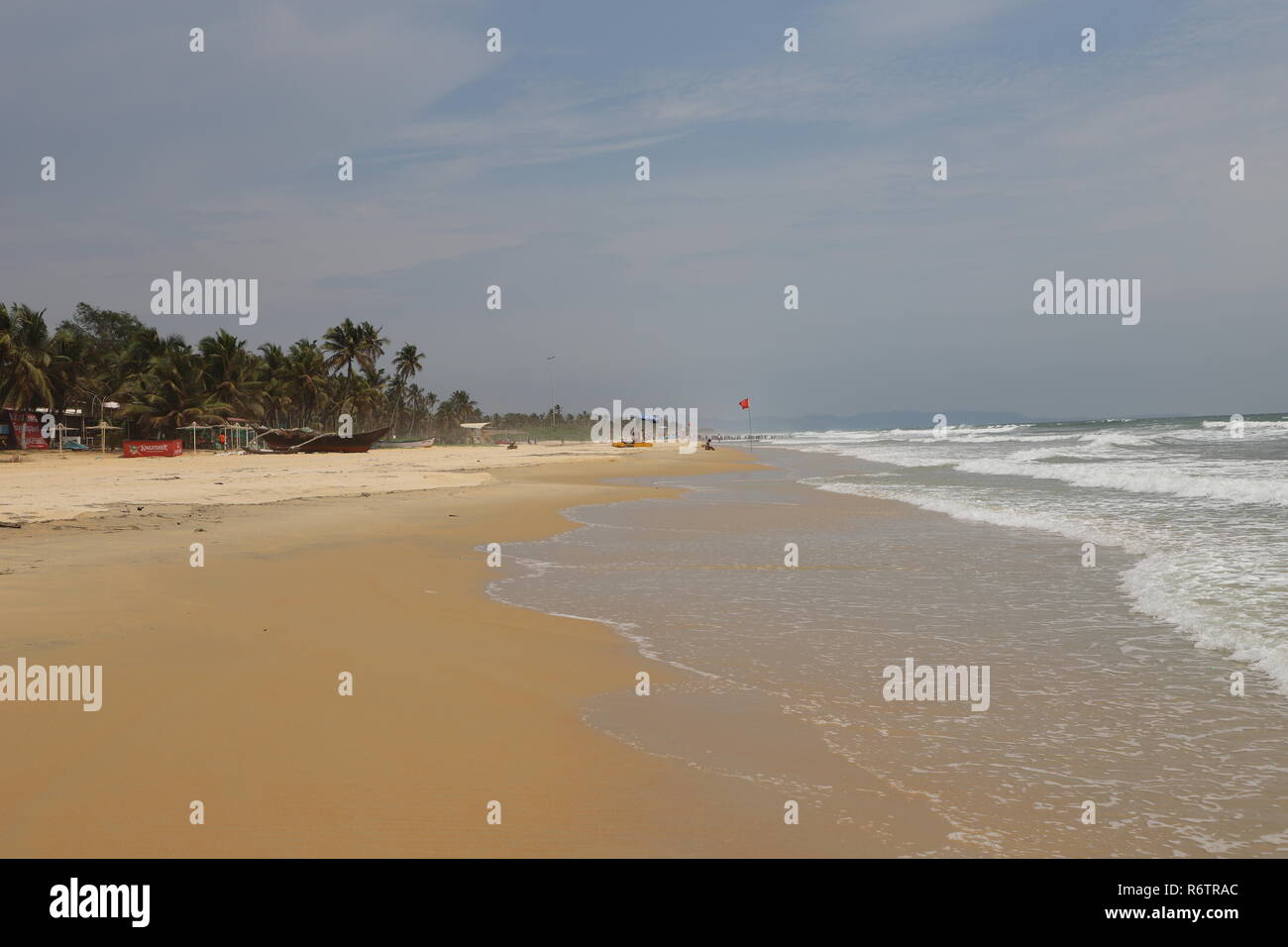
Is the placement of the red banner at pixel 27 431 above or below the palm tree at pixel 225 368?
below

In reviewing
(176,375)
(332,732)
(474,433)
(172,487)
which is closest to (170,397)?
(176,375)

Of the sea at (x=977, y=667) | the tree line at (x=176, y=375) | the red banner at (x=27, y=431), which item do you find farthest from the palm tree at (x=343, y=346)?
the sea at (x=977, y=667)

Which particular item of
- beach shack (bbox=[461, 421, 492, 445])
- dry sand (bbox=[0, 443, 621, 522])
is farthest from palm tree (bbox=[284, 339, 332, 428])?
dry sand (bbox=[0, 443, 621, 522])

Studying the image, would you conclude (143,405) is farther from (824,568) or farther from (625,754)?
(625,754)

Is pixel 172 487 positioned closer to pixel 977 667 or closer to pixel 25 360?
pixel 977 667

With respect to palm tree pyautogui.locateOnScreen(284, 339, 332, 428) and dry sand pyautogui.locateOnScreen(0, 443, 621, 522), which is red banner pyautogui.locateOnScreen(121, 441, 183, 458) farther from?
palm tree pyautogui.locateOnScreen(284, 339, 332, 428)

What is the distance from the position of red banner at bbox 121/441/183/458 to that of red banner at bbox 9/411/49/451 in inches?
493

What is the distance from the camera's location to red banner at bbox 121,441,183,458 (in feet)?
171

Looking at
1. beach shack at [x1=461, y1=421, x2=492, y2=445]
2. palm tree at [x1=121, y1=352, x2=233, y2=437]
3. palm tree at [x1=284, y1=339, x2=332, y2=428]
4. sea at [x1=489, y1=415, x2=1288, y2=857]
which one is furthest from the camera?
beach shack at [x1=461, y1=421, x2=492, y2=445]

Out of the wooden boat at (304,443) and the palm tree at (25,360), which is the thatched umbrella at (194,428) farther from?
the palm tree at (25,360)

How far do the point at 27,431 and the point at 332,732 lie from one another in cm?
7015

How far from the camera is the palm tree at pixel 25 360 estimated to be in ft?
182

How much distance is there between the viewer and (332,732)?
4805mm

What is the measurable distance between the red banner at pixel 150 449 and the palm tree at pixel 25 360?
1059cm
